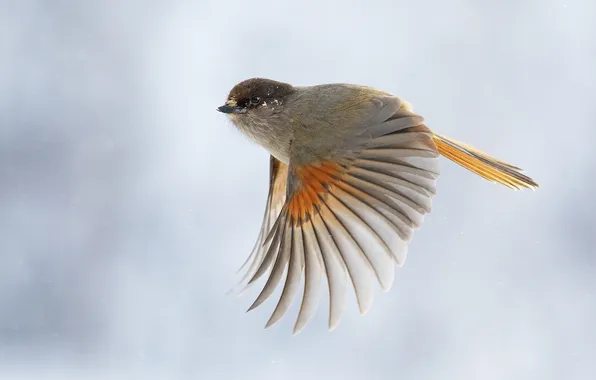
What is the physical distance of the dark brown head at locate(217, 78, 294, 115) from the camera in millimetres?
2307

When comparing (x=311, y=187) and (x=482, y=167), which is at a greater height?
(x=482, y=167)

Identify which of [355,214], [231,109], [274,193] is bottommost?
[355,214]

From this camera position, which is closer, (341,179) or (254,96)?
(341,179)

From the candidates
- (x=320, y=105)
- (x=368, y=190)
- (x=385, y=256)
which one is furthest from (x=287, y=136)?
(x=385, y=256)

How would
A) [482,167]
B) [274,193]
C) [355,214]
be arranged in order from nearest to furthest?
[355,214], [482,167], [274,193]

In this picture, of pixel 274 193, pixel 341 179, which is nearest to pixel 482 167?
pixel 341 179

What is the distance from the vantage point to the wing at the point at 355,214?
1.97 metres

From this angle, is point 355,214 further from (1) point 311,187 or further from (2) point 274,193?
(2) point 274,193

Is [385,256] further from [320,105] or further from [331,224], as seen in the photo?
[320,105]

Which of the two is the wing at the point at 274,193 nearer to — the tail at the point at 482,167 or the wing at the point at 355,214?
the wing at the point at 355,214

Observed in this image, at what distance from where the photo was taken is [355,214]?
2064mm

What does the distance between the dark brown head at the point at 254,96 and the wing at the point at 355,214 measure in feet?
0.75

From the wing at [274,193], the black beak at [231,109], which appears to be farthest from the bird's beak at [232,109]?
the wing at [274,193]

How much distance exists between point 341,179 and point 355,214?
109 mm
